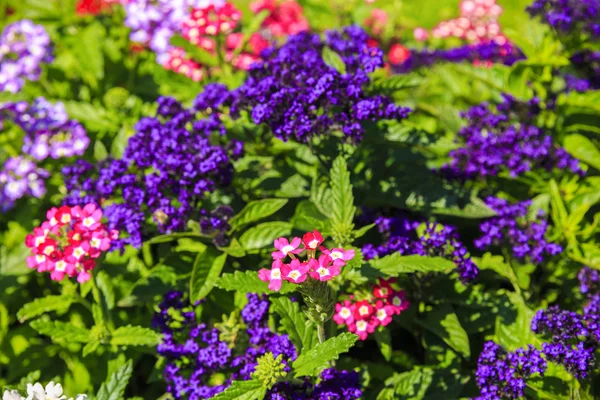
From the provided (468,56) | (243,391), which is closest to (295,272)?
(243,391)

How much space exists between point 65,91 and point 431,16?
5.26 meters

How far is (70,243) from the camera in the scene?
9.34ft

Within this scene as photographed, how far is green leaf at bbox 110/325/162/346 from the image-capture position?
285cm

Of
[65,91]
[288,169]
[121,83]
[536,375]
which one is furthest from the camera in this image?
[121,83]

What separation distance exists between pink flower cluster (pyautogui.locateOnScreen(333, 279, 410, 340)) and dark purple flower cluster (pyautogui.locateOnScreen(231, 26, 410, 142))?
766 millimetres

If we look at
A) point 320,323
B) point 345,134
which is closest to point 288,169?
point 345,134

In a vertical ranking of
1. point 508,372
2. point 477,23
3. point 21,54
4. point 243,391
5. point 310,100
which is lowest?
point 508,372

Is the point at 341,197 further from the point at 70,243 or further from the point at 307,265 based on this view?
the point at 70,243

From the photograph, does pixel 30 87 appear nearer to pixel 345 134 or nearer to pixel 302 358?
pixel 345 134

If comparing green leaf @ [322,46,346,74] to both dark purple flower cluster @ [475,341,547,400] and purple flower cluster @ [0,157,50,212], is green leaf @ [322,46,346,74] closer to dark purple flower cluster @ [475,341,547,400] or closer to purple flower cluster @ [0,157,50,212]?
dark purple flower cluster @ [475,341,547,400]

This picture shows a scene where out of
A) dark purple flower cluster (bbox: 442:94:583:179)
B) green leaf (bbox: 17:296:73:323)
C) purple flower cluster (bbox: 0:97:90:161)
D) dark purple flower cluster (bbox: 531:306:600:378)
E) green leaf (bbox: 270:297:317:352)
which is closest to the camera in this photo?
dark purple flower cluster (bbox: 531:306:600:378)

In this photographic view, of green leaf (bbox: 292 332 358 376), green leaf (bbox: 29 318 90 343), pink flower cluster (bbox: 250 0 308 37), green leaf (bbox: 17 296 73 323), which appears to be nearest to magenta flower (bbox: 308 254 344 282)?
green leaf (bbox: 292 332 358 376)

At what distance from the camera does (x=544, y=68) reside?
3787mm

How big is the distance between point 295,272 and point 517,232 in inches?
59.0
